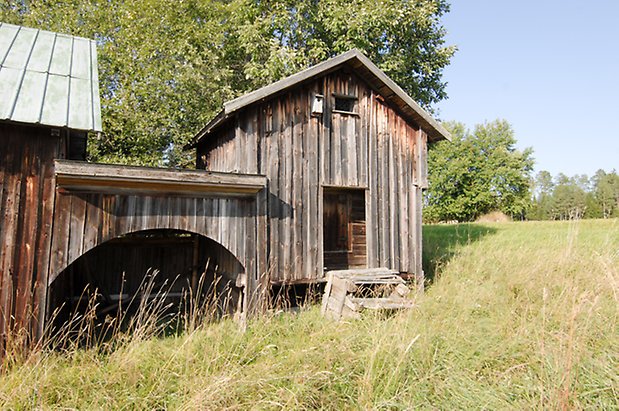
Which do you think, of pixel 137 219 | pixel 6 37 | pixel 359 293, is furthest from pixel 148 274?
pixel 6 37

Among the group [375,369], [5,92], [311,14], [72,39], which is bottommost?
[375,369]

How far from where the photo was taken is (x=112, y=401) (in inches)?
148

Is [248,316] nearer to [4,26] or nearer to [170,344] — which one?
[170,344]

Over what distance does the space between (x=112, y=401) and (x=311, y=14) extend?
51.1 feet

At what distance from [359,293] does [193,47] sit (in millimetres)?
13145

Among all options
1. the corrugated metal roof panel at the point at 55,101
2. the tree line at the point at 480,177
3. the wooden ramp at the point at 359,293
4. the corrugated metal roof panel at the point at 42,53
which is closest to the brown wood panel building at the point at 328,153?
the wooden ramp at the point at 359,293

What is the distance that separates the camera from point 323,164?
8266 millimetres

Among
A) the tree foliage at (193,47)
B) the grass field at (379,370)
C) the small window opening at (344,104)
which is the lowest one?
the grass field at (379,370)

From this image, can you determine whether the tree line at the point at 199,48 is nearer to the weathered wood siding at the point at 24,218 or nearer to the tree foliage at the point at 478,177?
the weathered wood siding at the point at 24,218

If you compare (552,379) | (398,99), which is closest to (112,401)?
(552,379)

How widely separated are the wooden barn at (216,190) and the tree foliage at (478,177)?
30675mm

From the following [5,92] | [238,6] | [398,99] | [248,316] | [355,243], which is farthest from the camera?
[238,6]

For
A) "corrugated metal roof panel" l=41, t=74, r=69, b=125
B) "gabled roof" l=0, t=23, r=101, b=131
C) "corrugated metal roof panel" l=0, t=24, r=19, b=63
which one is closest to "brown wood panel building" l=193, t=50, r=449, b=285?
"gabled roof" l=0, t=23, r=101, b=131

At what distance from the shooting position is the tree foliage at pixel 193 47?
1372cm
